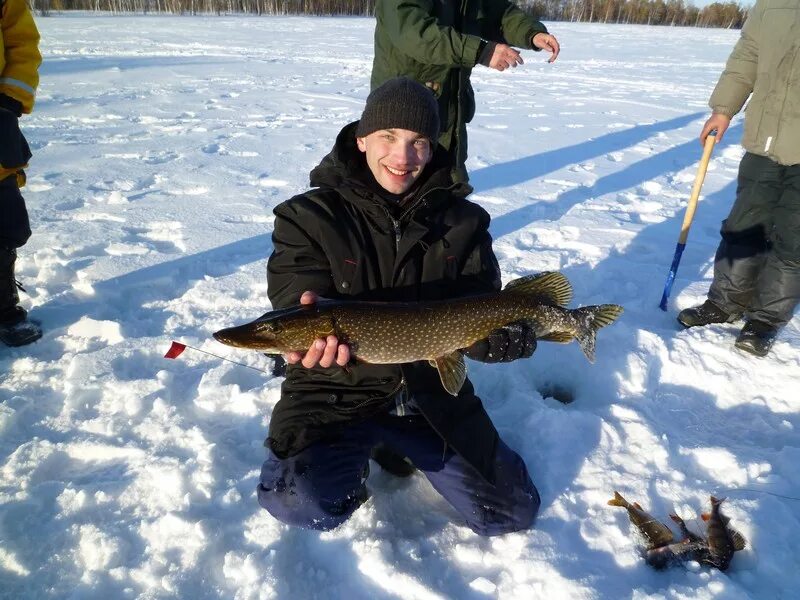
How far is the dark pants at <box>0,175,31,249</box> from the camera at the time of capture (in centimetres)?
281

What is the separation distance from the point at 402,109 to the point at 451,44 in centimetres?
88

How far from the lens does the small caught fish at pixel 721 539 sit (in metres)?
1.90

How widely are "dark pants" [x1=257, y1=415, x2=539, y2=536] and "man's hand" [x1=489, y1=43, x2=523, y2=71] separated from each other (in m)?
2.02

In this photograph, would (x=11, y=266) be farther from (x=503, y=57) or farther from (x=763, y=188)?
(x=763, y=188)

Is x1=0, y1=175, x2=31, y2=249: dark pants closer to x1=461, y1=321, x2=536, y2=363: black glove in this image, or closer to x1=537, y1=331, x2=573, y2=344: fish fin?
x1=461, y1=321, x2=536, y2=363: black glove

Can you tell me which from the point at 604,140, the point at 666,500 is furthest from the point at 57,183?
the point at 604,140

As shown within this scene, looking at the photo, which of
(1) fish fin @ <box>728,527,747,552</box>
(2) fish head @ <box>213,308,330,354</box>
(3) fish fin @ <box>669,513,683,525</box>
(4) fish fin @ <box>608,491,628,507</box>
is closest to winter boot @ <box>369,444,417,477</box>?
(2) fish head @ <box>213,308,330,354</box>

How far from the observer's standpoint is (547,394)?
2982mm

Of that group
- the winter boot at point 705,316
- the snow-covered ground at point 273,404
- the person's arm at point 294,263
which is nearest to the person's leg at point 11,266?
the snow-covered ground at point 273,404

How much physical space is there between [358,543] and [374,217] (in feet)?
4.53

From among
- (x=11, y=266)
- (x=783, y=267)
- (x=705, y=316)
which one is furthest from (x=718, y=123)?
(x=11, y=266)

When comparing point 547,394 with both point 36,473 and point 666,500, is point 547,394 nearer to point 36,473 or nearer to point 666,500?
point 666,500

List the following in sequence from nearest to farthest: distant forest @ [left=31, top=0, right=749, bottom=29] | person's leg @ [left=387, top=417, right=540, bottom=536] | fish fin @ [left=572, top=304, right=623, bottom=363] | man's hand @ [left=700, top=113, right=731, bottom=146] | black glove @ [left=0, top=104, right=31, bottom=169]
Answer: person's leg @ [left=387, top=417, right=540, bottom=536], fish fin @ [left=572, top=304, right=623, bottom=363], black glove @ [left=0, top=104, right=31, bottom=169], man's hand @ [left=700, top=113, right=731, bottom=146], distant forest @ [left=31, top=0, right=749, bottom=29]

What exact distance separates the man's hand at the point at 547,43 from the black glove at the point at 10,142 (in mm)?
3173
